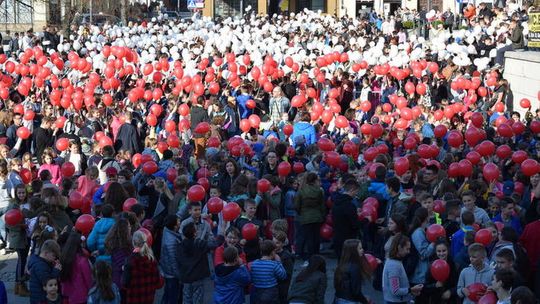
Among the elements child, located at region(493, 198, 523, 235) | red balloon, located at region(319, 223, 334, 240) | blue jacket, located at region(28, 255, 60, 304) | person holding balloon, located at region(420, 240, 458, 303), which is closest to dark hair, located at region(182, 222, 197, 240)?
blue jacket, located at region(28, 255, 60, 304)

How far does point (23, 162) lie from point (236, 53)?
483 inches

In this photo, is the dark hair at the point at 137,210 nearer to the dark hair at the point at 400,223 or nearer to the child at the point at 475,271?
the dark hair at the point at 400,223

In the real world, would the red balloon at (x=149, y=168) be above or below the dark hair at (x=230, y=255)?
above

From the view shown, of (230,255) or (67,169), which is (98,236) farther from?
(67,169)

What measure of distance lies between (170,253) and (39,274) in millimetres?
1528

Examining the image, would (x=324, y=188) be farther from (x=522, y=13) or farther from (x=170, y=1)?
(x=170, y=1)

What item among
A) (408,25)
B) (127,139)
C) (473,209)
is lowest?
(473,209)

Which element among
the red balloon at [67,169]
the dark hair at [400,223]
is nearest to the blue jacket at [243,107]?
the red balloon at [67,169]

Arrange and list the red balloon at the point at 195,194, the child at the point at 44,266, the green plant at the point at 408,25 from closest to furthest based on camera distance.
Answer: the child at the point at 44,266, the red balloon at the point at 195,194, the green plant at the point at 408,25

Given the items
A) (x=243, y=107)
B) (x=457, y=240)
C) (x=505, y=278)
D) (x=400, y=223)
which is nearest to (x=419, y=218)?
(x=400, y=223)

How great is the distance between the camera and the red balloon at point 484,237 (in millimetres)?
10047

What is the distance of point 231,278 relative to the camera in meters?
9.90

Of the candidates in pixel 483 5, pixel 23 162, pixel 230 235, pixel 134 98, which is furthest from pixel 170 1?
pixel 230 235

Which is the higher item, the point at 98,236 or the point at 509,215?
the point at 509,215
